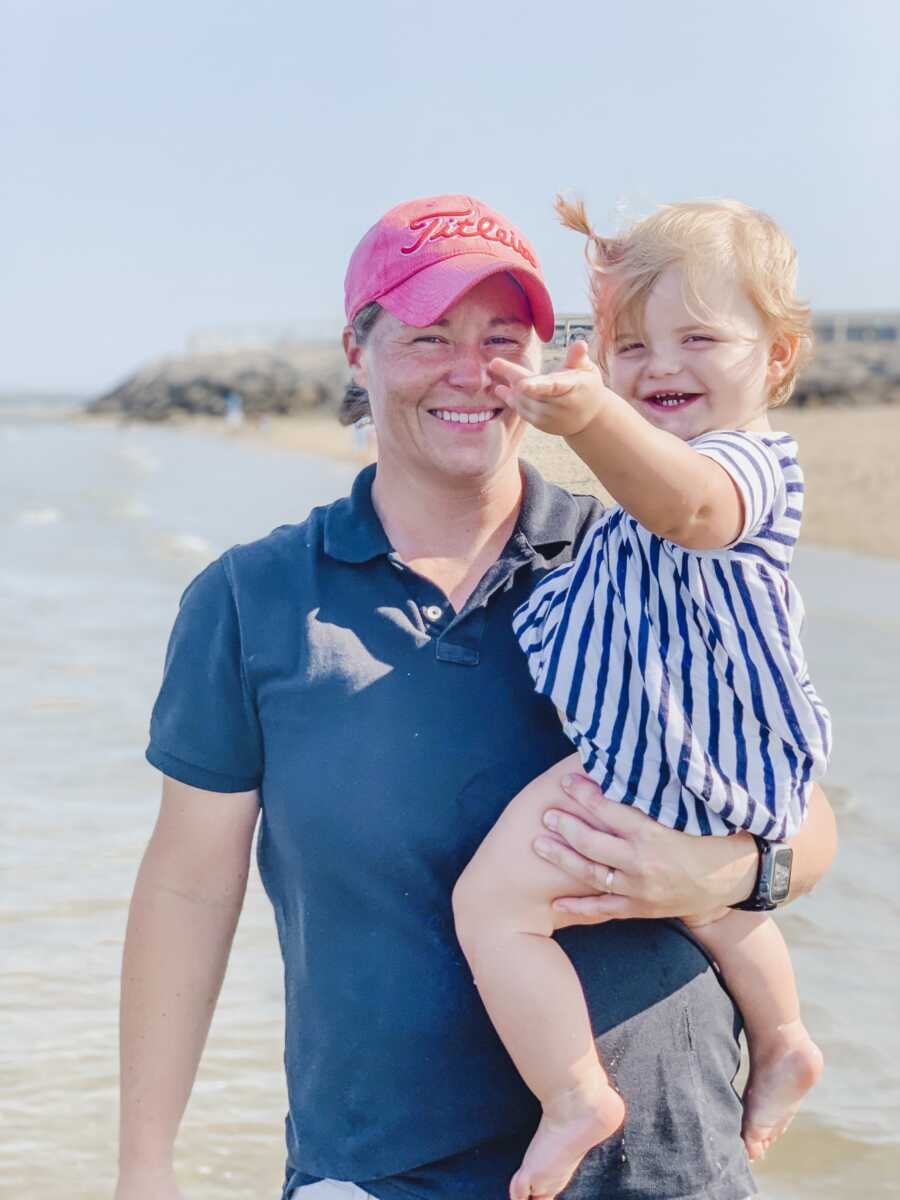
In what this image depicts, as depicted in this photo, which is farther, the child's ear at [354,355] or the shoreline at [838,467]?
the shoreline at [838,467]

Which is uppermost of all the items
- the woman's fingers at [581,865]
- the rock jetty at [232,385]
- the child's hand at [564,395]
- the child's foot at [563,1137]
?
the child's hand at [564,395]

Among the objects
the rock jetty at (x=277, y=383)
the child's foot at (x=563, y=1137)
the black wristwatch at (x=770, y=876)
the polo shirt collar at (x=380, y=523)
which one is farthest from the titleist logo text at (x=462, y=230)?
the rock jetty at (x=277, y=383)

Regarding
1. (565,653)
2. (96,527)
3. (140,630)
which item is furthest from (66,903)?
(96,527)

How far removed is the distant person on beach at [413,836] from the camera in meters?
2.19

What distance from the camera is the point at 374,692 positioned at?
7.27ft

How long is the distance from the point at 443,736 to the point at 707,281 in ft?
2.38

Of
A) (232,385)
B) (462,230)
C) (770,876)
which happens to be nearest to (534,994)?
(770,876)

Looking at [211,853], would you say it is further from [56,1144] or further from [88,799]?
[88,799]

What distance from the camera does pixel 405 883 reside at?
2.21 metres

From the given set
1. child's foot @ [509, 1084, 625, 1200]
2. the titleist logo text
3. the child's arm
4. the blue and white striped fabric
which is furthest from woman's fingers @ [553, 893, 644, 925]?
the titleist logo text

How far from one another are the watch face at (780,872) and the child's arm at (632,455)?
1.51 feet

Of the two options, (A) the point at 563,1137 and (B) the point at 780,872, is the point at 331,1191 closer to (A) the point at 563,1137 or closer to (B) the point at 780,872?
(A) the point at 563,1137

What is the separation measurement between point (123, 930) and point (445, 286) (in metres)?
3.56

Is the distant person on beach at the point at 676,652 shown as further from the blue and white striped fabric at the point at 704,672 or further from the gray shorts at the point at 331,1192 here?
→ the gray shorts at the point at 331,1192
